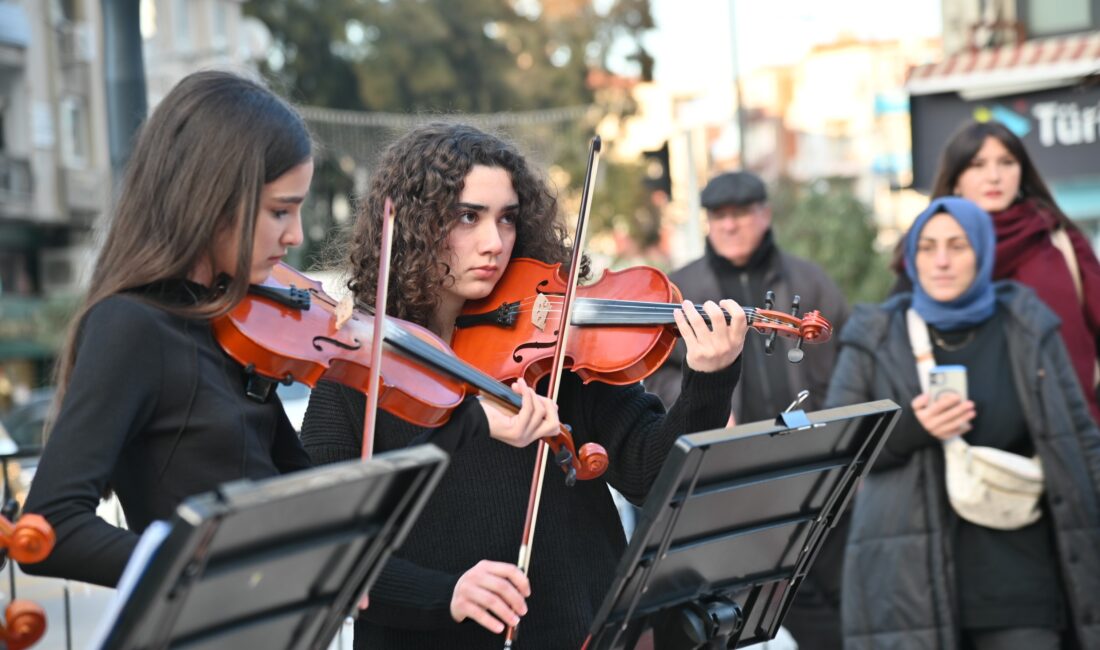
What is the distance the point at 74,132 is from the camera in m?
25.4

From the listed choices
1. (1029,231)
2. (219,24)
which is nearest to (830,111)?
(219,24)

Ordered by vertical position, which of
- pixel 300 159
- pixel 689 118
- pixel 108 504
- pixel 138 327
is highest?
pixel 689 118

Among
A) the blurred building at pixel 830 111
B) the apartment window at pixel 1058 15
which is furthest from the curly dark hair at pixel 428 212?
the blurred building at pixel 830 111

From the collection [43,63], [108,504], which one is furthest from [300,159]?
[43,63]

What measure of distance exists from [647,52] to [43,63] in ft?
33.6

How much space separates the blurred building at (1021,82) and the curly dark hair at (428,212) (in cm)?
519

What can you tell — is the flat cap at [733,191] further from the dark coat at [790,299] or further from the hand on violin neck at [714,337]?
the hand on violin neck at [714,337]

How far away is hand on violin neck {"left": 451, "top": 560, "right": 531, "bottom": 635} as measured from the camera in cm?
215

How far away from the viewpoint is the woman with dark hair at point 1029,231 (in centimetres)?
449

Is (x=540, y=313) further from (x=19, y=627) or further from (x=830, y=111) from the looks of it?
(x=830, y=111)

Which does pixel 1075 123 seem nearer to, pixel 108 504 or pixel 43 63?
pixel 108 504

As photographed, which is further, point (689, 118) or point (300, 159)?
point (689, 118)

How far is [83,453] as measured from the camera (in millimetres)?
1865

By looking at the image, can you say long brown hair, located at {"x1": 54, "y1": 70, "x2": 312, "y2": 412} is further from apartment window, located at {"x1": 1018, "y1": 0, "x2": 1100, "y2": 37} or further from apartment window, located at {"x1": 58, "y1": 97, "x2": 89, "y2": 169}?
apartment window, located at {"x1": 58, "y1": 97, "x2": 89, "y2": 169}
